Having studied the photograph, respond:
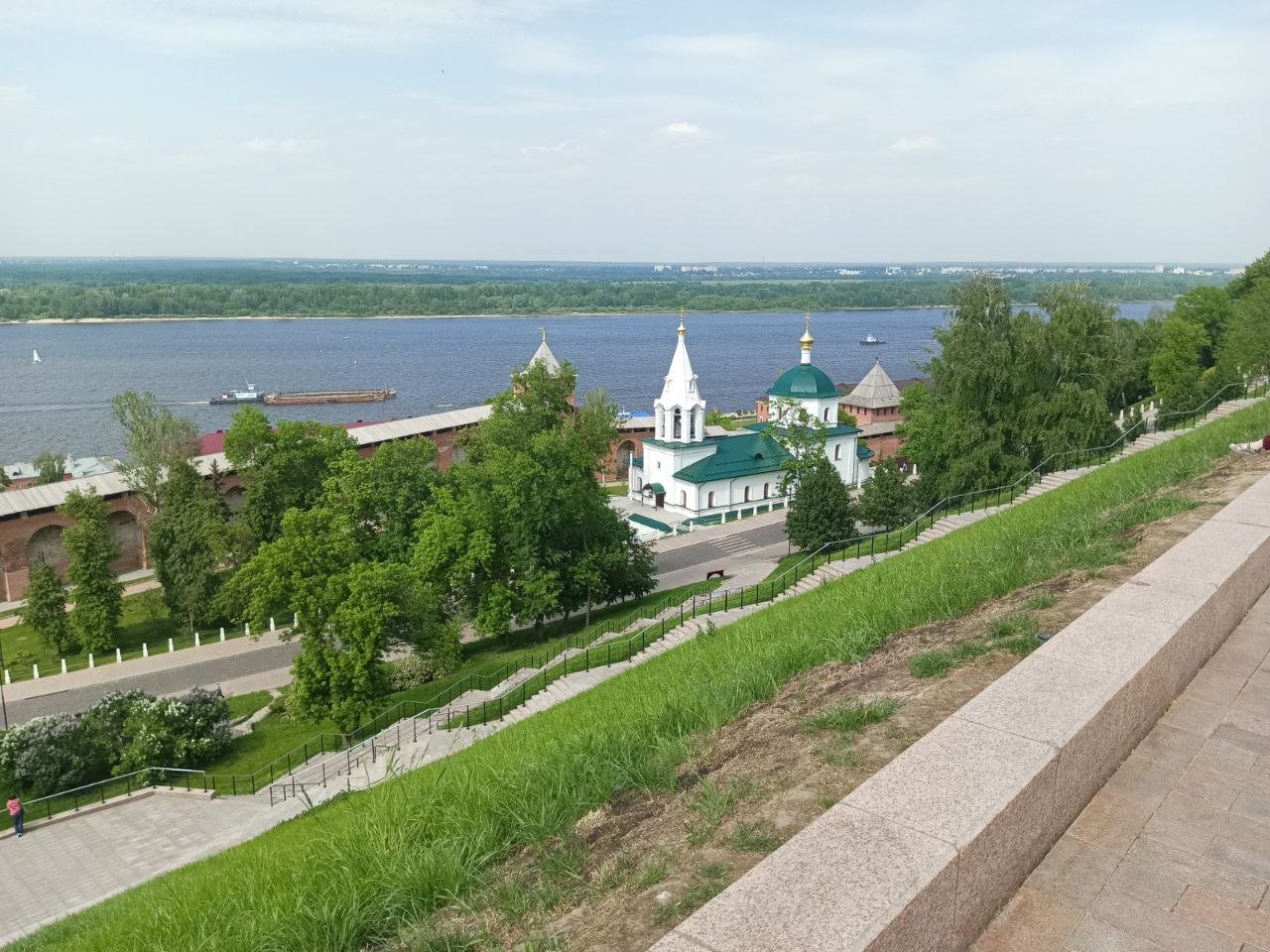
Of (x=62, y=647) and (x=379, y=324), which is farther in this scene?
(x=379, y=324)

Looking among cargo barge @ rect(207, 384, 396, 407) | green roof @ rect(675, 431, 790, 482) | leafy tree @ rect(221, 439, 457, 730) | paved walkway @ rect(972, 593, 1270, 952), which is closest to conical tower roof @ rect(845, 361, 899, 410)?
green roof @ rect(675, 431, 790, 482)

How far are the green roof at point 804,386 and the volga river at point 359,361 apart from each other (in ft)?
16.1

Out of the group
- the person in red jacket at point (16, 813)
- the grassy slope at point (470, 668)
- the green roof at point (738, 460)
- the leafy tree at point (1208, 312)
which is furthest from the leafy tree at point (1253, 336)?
the person in red jacket at point (16, 813)

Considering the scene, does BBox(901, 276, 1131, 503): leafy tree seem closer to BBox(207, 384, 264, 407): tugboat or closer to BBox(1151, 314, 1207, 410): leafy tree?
BBox(1151, 314, 1207, 410): leafy tree

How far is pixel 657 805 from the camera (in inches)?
170

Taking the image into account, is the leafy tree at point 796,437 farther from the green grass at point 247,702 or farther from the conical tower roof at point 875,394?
the green grass at point 247,702

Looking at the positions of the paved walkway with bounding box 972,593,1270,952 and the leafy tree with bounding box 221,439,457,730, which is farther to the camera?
the leafy tree with bounding box 221,439,457,730

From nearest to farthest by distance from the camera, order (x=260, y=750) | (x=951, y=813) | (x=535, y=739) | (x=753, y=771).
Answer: (x=951, y=813) → (x=753, y=771) → (x=535, y=739) → (x=260, y=750)

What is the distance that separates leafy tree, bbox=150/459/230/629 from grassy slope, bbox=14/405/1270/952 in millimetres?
14629

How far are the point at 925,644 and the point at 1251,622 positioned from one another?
1.93 m

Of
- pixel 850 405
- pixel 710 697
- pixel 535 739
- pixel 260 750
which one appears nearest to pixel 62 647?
pixel 260 750

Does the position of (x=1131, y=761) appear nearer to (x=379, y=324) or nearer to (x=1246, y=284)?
(x=1246, y=284)

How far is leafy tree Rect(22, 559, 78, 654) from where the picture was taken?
22.3 m

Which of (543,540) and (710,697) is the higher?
(710,697)
